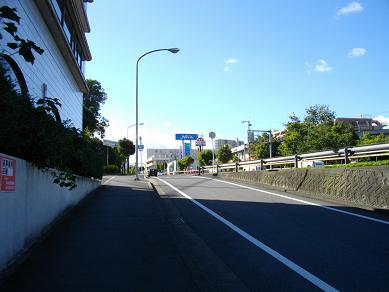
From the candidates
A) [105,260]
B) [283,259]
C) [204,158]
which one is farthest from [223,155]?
[105,260]

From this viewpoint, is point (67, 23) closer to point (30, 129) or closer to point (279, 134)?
point (30, 129)

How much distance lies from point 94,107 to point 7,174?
66881mm

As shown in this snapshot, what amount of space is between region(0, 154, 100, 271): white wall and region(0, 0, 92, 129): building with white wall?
407 centimetres

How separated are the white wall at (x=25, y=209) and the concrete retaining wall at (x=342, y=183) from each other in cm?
965

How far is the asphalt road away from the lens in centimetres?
652

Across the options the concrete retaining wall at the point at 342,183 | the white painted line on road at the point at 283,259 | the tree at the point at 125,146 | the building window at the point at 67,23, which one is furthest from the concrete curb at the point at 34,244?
the tree at the point at 125,146

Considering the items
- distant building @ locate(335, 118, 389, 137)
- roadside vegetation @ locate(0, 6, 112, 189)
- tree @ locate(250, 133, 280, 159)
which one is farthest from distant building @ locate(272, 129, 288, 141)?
roadside vegetation @ locate(0, 6, 112, 189)

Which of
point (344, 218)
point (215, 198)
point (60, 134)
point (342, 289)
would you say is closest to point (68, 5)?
point (215, 198)

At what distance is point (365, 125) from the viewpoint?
416 ft

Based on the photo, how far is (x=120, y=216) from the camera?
12555mm

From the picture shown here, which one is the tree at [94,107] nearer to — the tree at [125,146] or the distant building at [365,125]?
the tree at [125,146]

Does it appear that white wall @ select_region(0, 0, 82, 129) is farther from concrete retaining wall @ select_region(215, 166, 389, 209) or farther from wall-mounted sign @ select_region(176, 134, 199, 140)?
wall-mounted sign @ select_region(176, 134, 199, 140)

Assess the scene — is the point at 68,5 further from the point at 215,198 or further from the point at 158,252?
the point at 158,252

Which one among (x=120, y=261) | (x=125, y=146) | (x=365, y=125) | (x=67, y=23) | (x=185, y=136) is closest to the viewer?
(x=120, y=261)
